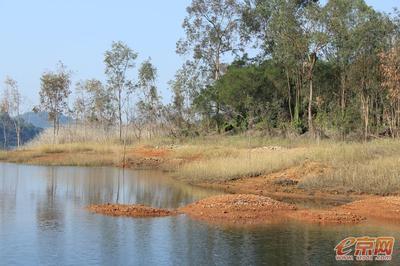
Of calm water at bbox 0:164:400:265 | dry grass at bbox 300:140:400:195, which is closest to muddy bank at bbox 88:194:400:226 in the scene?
calm water at bbox 0:164:400:265

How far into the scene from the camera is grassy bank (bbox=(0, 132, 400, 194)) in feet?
56.9

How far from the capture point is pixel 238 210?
1321cm

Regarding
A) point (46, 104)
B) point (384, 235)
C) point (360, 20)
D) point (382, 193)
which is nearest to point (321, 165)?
point (382, 193)

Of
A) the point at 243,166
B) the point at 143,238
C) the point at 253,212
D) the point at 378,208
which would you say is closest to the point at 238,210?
the point at 253,212

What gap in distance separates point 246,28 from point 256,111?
8548 millimetres

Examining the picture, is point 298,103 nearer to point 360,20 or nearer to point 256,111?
point 256,111

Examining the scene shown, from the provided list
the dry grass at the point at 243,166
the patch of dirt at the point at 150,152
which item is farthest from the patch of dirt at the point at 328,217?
the patch of dirt at the point at 150,152

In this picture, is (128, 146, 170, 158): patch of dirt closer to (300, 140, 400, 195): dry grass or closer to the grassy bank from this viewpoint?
the grassy bank

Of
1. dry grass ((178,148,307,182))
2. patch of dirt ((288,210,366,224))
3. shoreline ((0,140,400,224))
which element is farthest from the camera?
dry grass ((178,148,307,182))

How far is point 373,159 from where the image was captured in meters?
19.0

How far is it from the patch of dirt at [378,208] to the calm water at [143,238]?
1.29 metres

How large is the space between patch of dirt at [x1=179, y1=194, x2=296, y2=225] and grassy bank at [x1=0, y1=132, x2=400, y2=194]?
13.3ft

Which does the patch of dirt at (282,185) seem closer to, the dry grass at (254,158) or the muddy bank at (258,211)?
the dry grass at (254,158)

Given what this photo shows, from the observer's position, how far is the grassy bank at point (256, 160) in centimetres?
1734
